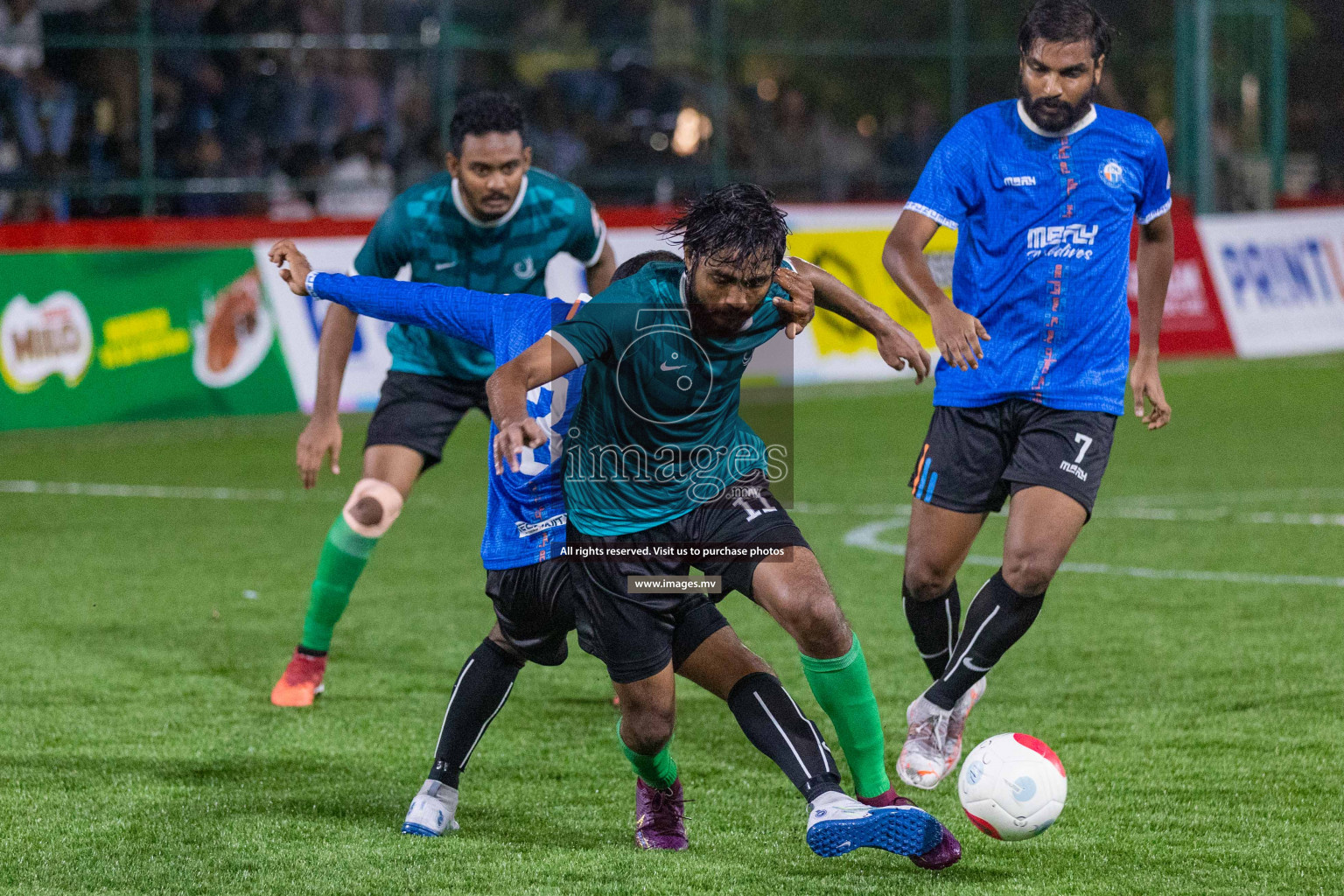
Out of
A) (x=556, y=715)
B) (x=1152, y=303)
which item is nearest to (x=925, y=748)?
(x=556, y=715)

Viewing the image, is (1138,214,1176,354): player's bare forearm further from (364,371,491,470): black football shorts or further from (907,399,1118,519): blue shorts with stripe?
(364,371,491,470): black football shorts

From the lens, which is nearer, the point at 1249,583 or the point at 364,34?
the point at 1249,583

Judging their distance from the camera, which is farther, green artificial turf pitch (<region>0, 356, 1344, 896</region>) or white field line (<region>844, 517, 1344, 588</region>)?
white field line (<region>844, 517, 1344, 588</region>)

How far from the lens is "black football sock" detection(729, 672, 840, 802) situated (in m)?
4.00

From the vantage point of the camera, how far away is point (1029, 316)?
486 cm

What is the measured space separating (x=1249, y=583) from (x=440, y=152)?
10.3 meters

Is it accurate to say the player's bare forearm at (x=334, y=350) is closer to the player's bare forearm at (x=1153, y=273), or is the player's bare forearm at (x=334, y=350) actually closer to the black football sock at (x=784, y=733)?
the black football sock at (x=784, y=733)

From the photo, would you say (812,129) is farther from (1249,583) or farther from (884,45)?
(1249,583)

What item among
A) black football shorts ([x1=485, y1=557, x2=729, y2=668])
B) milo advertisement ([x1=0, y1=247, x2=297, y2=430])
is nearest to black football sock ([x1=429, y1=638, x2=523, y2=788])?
black football shorts ([x1=485, y1=557, x2=729, y2=668])

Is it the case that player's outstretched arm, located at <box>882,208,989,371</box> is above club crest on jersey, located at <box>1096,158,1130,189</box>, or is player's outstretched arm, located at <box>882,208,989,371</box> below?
below

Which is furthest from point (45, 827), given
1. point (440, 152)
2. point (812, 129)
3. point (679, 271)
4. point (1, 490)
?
point (812, 129)

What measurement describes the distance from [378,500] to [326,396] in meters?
0.50

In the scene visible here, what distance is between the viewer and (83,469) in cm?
1101

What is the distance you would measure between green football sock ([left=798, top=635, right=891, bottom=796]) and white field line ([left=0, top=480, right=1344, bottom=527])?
486 centimetres
